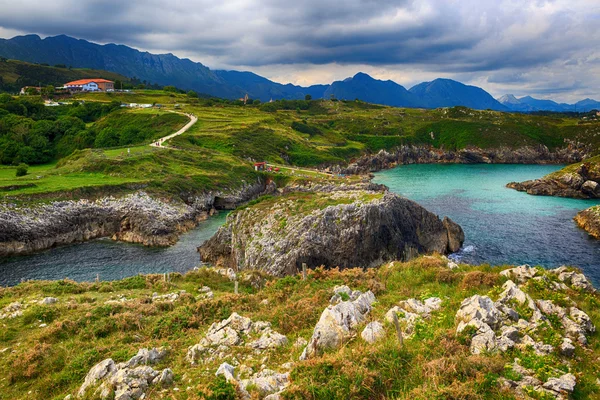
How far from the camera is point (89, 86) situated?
595ft

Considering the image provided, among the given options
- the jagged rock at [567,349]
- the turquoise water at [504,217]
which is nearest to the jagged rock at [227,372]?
the jagged rock at [567,349]

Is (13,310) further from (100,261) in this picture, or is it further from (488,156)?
(488,156)

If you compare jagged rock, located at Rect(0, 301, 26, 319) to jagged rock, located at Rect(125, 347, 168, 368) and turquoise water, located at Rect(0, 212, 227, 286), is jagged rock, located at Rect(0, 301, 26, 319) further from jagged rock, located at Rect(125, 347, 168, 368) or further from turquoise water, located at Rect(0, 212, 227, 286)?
turquoise water, located at Rect(0, 212, 227, 286)

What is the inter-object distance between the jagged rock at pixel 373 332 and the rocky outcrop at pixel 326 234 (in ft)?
73.3

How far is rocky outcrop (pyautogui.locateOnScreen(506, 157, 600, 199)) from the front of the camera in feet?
251

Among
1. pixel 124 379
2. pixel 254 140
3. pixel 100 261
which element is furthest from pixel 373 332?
pixel 254 140

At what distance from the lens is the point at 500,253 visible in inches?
1735

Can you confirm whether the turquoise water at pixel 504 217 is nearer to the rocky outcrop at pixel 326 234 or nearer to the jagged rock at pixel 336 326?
the rocky outcrop at pixel 326 234

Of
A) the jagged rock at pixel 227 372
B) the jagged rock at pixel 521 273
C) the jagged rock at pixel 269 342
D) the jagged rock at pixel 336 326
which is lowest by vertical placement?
the jagged rock at pixel 269 342

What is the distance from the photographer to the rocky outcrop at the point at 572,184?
76.4m

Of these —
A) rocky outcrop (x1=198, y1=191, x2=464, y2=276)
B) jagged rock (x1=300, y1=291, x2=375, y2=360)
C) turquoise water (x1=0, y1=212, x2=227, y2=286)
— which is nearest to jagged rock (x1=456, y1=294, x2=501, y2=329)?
jagged rock (x1=300, y1=291, x2=375, y2=360)

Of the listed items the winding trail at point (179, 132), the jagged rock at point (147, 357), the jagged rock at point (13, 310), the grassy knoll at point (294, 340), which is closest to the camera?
the grassy knoll at point (294, 340)

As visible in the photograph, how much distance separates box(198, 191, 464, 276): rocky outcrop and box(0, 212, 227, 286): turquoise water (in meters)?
4.70

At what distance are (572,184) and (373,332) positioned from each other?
8889cm
